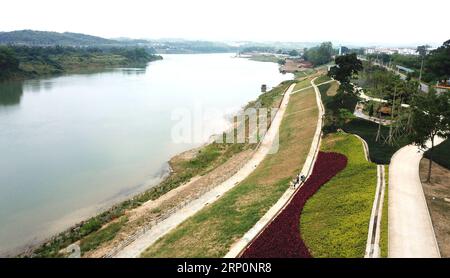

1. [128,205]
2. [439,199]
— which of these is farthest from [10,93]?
[439,199]

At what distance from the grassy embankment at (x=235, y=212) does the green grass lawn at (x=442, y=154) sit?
8645mm

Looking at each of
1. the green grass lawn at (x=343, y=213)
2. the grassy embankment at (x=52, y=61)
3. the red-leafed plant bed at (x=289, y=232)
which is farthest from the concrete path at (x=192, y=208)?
the grassy embankment at (x=52, y=61)

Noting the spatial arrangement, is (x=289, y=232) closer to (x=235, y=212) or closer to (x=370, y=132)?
(x=235, y=212)

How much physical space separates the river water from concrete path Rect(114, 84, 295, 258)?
7096mm

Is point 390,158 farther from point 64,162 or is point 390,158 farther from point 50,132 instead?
point 50,132

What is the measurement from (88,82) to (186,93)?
29414 millimetres

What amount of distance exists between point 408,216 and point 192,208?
12.5m

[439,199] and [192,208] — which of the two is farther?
[192,208]

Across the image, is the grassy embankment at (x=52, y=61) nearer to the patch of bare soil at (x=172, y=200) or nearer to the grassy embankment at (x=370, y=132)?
the patch of bare soil at (x=172, y=200)

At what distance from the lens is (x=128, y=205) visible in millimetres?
26984

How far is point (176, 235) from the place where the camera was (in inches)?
798

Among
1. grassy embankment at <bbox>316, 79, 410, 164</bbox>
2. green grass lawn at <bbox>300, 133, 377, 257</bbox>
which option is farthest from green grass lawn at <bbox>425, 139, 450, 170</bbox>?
green grass lawn at <bbox>300, 133, 377, 257</bbox>
